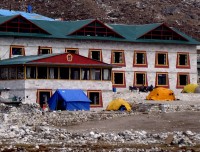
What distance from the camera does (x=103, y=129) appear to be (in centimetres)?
6400

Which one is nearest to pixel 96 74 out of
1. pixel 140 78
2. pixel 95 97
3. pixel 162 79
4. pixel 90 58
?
pixel 95 97

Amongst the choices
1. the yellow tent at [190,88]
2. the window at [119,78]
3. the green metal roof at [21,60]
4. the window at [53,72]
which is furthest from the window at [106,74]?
the yellow tent at [190,88]

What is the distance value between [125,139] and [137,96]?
30747 mm

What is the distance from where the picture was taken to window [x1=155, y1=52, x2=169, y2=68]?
98.5 metres

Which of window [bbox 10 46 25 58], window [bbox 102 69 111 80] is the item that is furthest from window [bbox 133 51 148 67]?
window [bbox 10 46 25 58]

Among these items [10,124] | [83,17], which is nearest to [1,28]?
[10,124]

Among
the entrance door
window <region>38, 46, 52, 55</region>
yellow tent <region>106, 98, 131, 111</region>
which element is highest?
window <region>38, 46, 52, 55</region>

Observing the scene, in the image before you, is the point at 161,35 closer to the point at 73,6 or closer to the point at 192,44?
the point at 192,44

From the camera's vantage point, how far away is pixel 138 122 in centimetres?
6744

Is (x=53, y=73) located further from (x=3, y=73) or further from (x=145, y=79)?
(x=145, y=79)

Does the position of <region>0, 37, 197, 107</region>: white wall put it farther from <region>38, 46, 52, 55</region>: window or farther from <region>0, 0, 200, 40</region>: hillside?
<region>0, 0, 200, 40</region>: hillside

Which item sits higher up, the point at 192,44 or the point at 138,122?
the point at 192,44

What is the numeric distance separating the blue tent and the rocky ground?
3804 mm

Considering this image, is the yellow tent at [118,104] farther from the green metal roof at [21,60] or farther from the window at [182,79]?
the window at [182,79]
